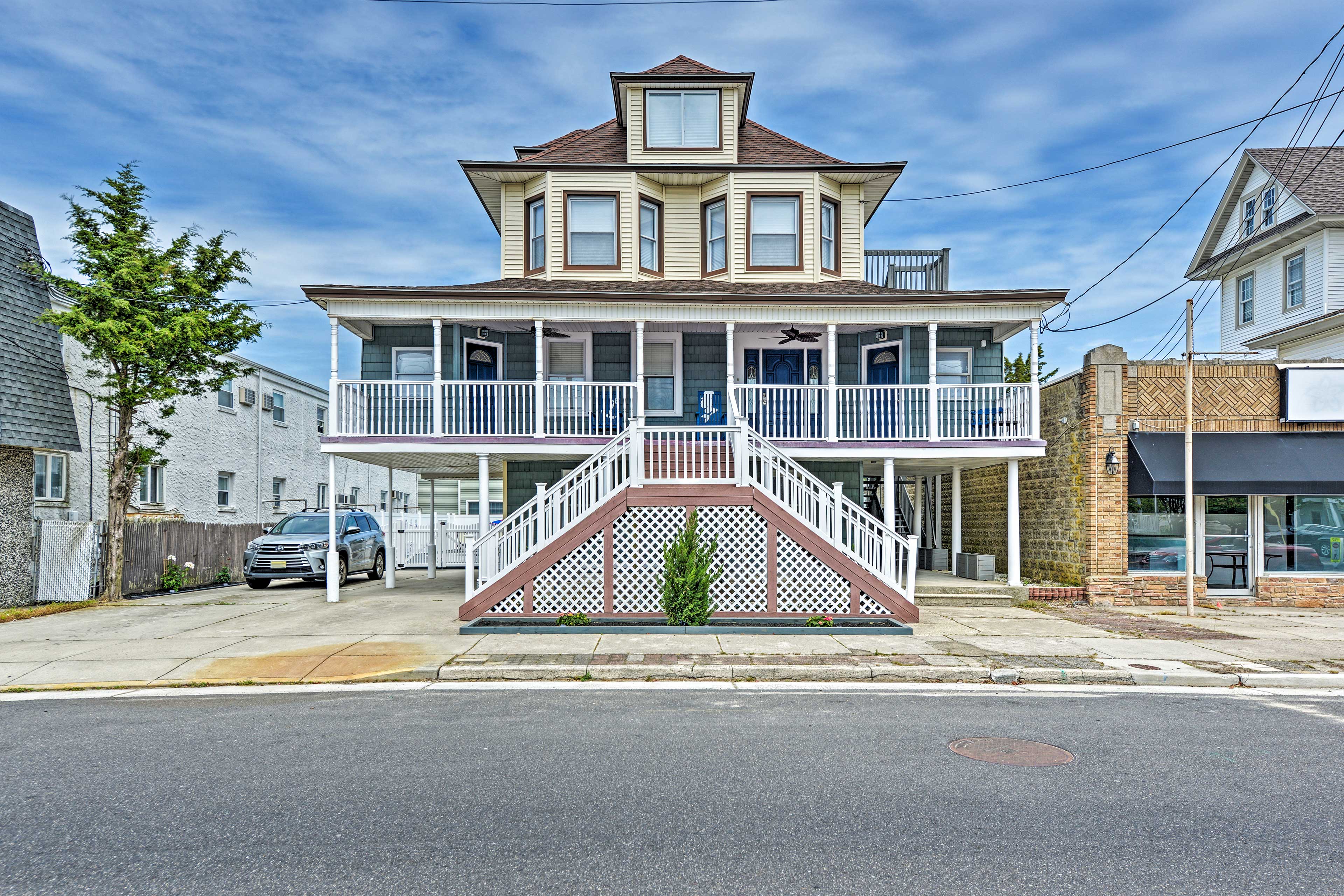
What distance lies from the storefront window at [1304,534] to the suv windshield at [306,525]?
64.7ft

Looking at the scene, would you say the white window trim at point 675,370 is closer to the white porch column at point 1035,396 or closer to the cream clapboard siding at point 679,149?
the cream clapboard siding at point 679,149

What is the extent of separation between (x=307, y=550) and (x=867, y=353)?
13.1 m

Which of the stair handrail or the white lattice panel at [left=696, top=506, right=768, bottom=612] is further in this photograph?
the white lattice panel at [left=696, top=506, right=768, bottom=612]

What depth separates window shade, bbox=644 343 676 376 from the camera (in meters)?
16.8

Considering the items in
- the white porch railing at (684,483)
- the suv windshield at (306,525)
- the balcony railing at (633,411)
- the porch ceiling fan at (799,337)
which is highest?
the porch ceiling fan at (799,337)

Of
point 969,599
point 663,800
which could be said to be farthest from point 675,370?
point 663,800

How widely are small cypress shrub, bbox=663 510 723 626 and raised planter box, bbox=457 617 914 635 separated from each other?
0.18 m

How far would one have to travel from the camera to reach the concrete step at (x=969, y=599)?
46.4 ft

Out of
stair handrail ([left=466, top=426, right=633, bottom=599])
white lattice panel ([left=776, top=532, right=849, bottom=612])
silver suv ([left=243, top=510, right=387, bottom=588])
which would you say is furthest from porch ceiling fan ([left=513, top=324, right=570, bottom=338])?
white lattice panel ([left=776, top=532, right=849, bottom=612])

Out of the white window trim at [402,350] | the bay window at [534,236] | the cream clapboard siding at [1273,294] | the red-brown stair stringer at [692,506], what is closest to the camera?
the red-brown stair stringer at [692,506]

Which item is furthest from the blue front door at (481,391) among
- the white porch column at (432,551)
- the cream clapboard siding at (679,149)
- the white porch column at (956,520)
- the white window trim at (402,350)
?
the white porch column at (956,520)

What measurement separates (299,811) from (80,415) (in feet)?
56.4

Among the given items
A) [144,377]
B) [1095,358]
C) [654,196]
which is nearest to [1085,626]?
[1095,358]

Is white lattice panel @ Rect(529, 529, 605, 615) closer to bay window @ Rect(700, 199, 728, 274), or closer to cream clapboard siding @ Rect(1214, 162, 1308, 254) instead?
bay window @ Rect(700, 199, 728, 274)
